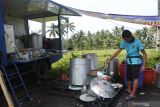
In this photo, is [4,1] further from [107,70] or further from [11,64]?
[107,70]

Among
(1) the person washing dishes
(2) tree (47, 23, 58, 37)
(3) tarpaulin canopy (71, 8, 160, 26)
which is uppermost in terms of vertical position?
(3) tarpaulin canopy (71, 8, 160, 26)

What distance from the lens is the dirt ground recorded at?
6.55m

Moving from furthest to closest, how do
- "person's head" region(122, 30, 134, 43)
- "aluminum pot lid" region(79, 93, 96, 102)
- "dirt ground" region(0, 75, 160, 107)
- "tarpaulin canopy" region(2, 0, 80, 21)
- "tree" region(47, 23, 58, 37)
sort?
"tree" region(47, 23, 58, 37), "tarpaulin canopy" region(2, 0, 80, 21), "person's head" region(122, 30, 134, 43), "dirt ground" region(0, 75, 160, 107), "aluminum pot lid" region(79, 93, 96, 102)

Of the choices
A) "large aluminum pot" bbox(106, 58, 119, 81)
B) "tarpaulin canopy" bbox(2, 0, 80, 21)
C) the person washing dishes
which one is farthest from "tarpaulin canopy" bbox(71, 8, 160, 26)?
the person washing dishes

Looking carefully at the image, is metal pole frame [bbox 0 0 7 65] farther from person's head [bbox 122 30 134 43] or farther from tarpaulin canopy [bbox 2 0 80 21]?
person's head [bbox 122 30 134 43]

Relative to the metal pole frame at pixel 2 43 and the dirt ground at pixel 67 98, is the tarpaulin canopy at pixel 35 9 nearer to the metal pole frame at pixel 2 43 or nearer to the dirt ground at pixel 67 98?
Result: the metal pole frame at pixel 2 43

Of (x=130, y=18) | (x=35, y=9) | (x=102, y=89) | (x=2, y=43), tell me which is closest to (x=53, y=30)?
(x=35, y=9)

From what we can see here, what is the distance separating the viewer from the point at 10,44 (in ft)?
25.0

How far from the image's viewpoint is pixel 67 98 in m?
7.37

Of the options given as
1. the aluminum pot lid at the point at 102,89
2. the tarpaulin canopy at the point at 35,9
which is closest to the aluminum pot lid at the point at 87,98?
the aluminum pot lid at the point at 102,89

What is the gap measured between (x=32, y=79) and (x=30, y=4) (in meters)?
2.59

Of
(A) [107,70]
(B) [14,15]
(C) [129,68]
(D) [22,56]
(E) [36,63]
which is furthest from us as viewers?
(B) [14,15]

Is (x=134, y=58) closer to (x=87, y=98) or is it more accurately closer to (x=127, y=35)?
(x=127, y=35)

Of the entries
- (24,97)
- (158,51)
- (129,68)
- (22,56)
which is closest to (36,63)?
(22,56)
